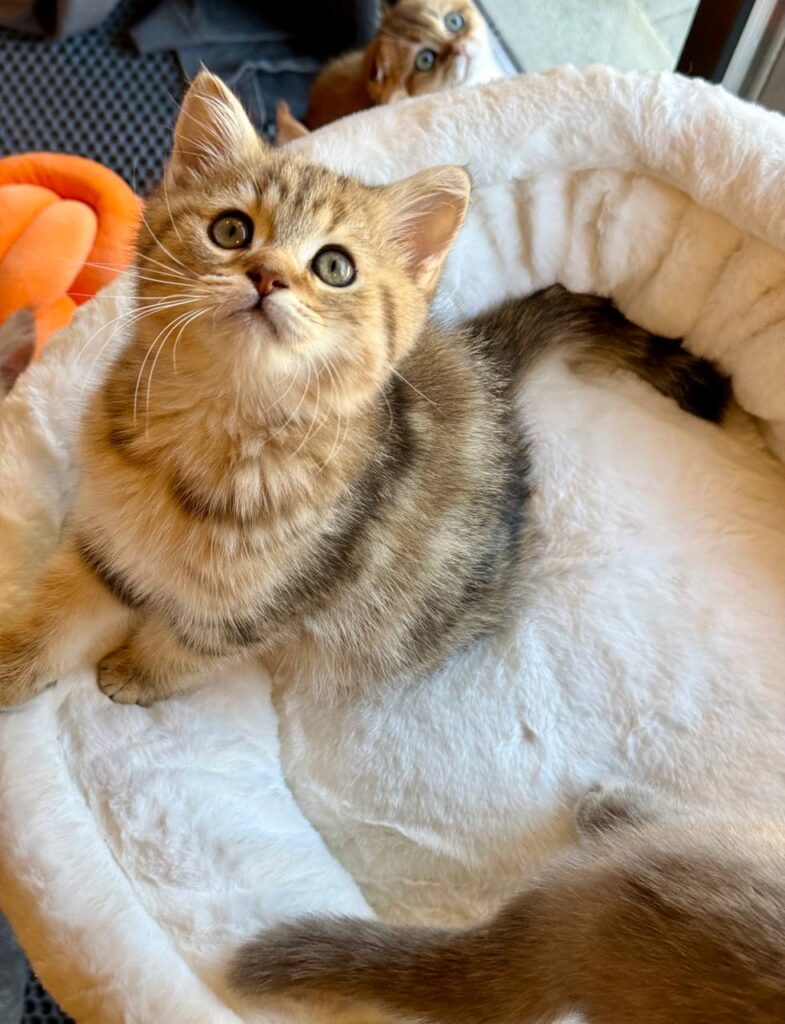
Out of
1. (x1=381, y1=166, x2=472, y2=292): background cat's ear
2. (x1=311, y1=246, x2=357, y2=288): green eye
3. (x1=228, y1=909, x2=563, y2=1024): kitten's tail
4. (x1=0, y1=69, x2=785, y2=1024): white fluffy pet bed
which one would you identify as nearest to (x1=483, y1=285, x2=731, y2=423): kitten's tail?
(x1=0, y1=69, x2=785, y2=1024): white fluffy pet bed

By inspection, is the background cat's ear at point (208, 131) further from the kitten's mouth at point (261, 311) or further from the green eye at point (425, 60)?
the green eye at point (425, 60)

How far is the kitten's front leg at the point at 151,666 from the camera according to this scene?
1053 millimetres

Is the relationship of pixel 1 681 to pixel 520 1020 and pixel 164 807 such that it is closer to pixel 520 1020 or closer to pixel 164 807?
pixel 164 807

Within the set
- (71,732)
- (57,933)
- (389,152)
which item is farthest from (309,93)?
(57,933)

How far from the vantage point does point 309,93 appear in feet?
6.95

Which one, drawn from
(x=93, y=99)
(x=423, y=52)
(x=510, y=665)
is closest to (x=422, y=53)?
(x=423, y=52)

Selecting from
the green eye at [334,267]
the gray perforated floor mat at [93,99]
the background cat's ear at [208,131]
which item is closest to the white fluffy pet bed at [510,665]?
the background cat's ear at [208,131]

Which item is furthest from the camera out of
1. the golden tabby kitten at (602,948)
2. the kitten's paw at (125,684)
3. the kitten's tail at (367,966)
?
the kitten's paw at (125,684)

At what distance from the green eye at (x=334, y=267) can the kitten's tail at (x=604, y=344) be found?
0.51 meters

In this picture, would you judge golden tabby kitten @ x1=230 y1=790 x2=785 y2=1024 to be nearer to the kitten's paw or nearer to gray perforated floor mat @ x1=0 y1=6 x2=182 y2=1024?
the kitten's paw

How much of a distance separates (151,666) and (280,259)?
52 cm

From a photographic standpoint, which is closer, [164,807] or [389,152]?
[164,807]

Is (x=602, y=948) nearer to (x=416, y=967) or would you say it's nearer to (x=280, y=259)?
(x=416, y=967)

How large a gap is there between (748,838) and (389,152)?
3.32 ft
